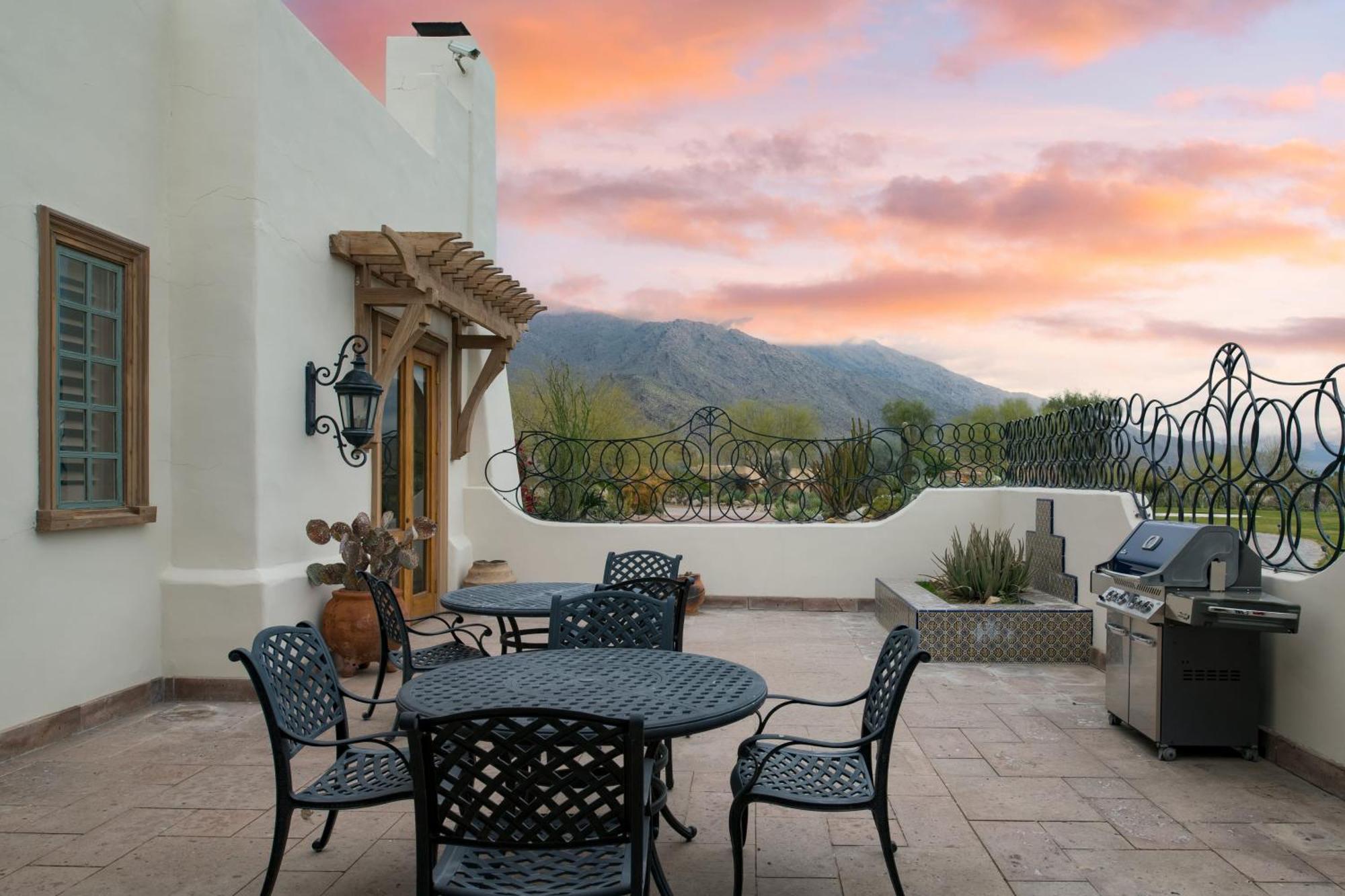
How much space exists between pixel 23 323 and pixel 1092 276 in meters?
39.6

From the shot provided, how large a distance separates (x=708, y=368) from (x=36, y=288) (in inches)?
1604

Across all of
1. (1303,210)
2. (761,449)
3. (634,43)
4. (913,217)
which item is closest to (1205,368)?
(761,449)

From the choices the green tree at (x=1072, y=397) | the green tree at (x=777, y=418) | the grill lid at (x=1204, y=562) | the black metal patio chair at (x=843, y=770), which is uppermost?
the green tree at (x=1072, y=397)

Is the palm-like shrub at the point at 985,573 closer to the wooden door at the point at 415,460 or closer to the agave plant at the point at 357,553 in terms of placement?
the agave plant at the point at 357,553

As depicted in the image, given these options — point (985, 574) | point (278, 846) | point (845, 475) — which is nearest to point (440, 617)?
point (278, 846)

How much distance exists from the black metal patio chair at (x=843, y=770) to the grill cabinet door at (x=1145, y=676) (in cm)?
175

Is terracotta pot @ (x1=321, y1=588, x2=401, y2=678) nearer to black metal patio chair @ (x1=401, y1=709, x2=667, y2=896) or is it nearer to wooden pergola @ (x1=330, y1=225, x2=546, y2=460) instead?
wooden pergola @ (x1=330, y1=225, x2=546, y2=460)

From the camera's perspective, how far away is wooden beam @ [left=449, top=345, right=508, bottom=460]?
7.62 m

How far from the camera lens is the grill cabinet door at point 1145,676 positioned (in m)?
3.68

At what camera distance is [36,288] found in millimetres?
3791

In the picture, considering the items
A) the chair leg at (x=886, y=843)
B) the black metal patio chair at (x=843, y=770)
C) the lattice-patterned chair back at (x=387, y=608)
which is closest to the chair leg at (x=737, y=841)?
the black metal patio chair at (x=843, y=770)

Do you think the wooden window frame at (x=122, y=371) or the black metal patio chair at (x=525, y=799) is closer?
the black metal patio chair at (x=525, y=799)

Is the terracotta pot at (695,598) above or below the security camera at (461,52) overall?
below

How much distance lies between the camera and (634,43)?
11.7 metres
